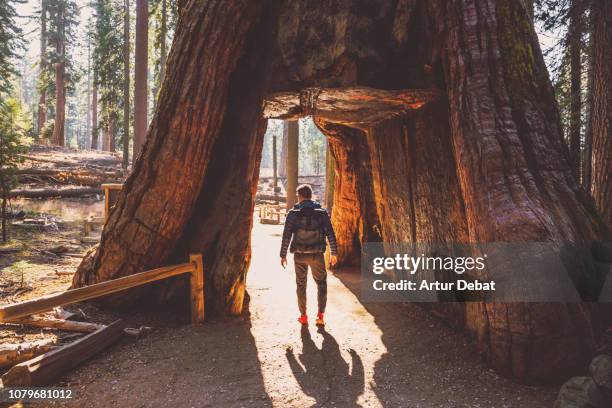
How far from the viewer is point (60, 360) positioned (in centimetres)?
422

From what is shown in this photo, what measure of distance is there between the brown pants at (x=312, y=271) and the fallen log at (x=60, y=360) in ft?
8.58

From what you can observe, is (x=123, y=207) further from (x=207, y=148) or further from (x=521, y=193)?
(x=521, y=193)

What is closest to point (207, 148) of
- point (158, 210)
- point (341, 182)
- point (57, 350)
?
point (158, 210)

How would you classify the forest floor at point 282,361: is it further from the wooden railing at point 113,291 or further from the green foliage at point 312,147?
the green foliage at point 312,147

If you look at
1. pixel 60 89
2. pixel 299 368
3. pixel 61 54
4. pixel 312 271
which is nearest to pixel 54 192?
pixel 312 271

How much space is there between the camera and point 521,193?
4.31 metres

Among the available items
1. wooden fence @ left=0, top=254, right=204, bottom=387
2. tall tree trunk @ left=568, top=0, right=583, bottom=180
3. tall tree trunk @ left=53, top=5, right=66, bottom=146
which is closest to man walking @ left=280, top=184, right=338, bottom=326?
wooden fence @ left=0, top=254, right=204, bottom=387

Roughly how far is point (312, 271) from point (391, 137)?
9.76 ft

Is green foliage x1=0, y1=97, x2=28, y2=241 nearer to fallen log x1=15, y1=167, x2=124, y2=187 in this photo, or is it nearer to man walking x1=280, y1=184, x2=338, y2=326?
man walking x1=280, y1=184, x2=338, y2=326

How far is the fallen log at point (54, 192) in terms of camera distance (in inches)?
587

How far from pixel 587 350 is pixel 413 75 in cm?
435

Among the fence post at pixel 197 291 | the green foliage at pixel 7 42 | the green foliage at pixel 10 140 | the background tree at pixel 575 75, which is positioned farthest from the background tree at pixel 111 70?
the background tree at pixel 575 75

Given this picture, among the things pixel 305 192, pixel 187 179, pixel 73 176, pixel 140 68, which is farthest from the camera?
pixel 73 176

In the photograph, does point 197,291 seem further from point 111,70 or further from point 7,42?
point 7,42
